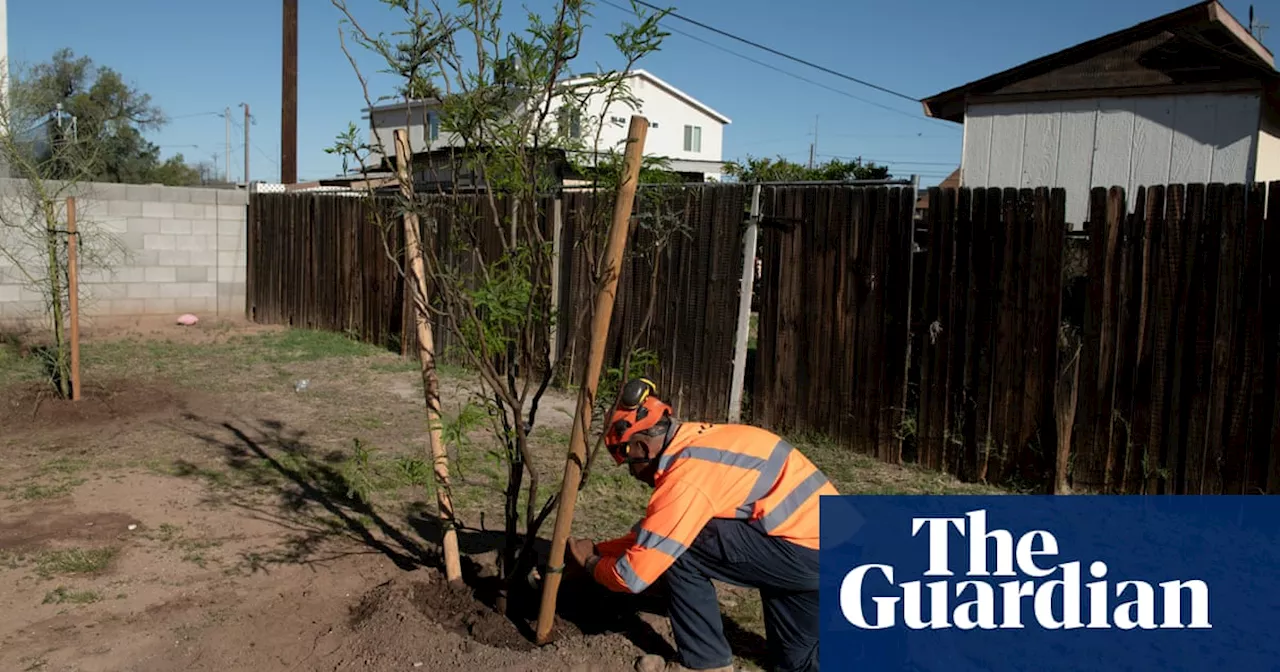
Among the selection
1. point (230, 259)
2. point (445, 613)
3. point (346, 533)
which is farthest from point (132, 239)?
point (445, 613)

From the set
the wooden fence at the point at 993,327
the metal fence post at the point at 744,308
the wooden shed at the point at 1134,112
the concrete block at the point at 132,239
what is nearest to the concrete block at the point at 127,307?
the concrete block at the point at 132,239

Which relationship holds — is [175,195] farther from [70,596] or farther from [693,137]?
[693,137]

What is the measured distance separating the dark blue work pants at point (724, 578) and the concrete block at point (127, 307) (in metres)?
12.6

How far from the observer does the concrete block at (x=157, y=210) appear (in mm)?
14156

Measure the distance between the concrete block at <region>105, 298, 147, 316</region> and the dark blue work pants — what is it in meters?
12.6

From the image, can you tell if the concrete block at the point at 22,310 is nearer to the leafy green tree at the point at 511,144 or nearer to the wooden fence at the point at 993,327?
the wooden fence at the point at 993,327

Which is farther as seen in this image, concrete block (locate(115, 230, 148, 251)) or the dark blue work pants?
concrete block (locate(115, 230, 148, 251))

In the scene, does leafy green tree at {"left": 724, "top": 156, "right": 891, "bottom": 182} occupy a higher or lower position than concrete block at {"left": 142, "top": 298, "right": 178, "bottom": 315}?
higher

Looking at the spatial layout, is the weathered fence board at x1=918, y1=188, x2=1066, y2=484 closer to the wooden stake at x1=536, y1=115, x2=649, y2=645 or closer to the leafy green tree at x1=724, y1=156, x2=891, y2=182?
the wooden stake at x1=536, y1=115, x2=649, y2=645

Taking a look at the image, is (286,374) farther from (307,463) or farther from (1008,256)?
(1008,256)

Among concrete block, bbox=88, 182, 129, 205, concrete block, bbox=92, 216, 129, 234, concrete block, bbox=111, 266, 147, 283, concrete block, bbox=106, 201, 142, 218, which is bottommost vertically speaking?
concrete block, bbox=111, 266, 147, 283

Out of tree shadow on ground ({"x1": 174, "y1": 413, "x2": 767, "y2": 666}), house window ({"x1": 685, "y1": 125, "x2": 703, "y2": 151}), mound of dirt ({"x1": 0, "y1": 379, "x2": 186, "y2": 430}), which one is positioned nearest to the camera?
tree shadow on ground ({"x1": 174, "y1": 413, "x2": 767, "y2": 666})

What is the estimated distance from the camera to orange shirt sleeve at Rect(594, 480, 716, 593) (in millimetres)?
3586

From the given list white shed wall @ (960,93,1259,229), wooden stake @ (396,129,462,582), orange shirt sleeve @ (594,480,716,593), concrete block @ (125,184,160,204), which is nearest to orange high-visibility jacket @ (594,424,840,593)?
orange shirt sleeve @ (594,480,716,593)
